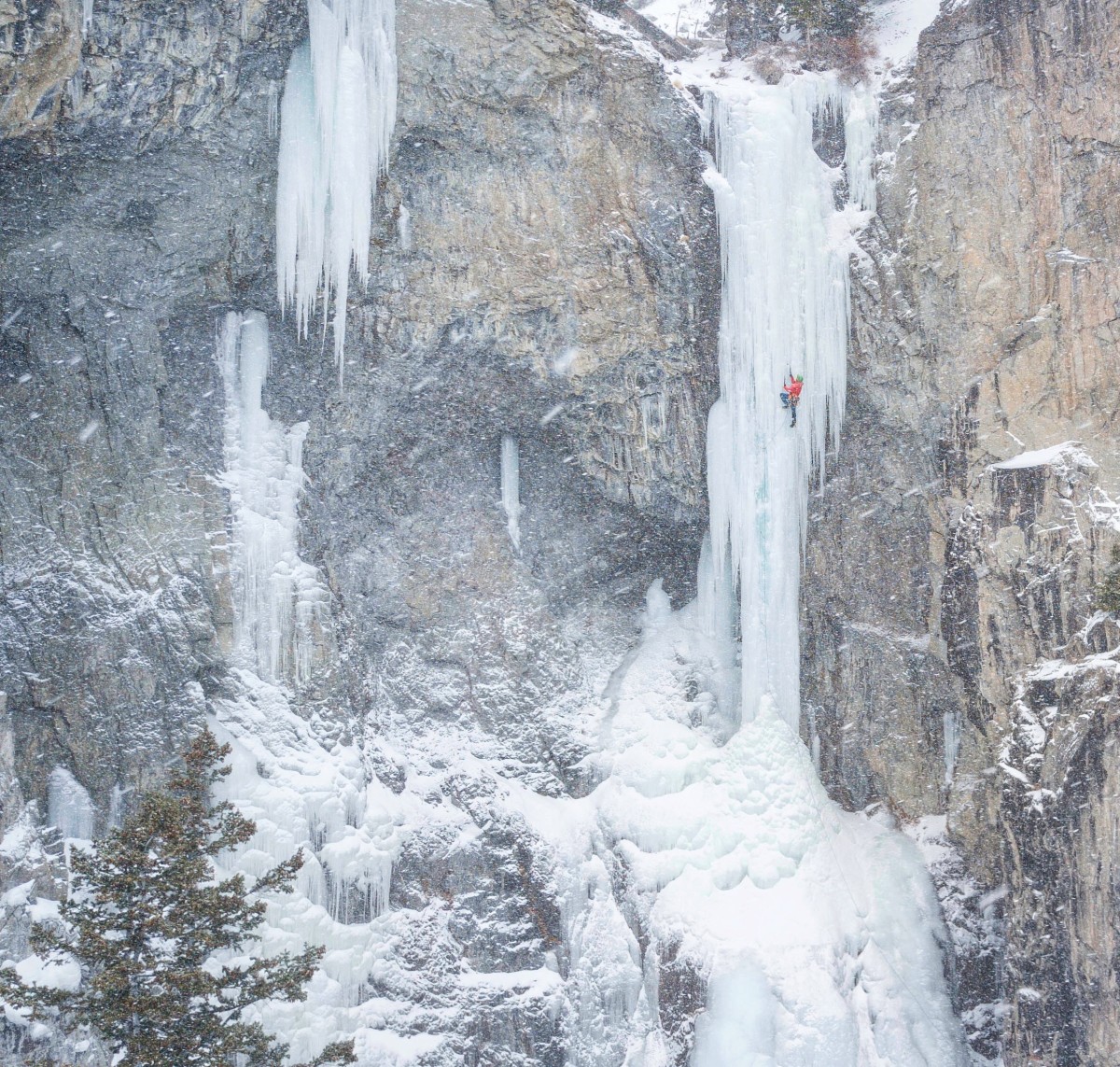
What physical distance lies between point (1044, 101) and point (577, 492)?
27.3 feet

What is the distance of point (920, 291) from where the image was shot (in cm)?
1686

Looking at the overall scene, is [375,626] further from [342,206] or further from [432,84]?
[432,84]

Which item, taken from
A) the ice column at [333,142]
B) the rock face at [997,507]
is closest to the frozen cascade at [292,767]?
the ice column at [333,142]

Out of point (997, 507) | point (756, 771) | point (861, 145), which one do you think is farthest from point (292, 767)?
point (861, 145)

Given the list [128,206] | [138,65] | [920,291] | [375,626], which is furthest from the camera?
[375,626]

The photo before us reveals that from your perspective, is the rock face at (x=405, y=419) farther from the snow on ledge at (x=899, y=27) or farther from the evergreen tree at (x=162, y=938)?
the evergreen tree at (x=162, y=938)

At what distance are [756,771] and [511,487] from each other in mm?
5542

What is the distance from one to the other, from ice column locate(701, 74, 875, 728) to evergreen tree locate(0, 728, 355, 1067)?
8531 millimetres

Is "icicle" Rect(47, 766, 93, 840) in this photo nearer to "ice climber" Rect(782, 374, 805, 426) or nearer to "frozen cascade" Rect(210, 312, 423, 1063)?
"frozen cascade" Rect(210, 312, 423, 1063)

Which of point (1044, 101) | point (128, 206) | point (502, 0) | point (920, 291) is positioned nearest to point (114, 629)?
point (128, 206)

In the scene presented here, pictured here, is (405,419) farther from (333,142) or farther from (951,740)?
(951,740)

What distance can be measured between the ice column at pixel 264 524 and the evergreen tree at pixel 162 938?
4.82 meters

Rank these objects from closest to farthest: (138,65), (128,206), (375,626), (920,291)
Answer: (138,65) → (128,206) → (920,291) → (375,626)

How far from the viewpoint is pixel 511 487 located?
730 inches
